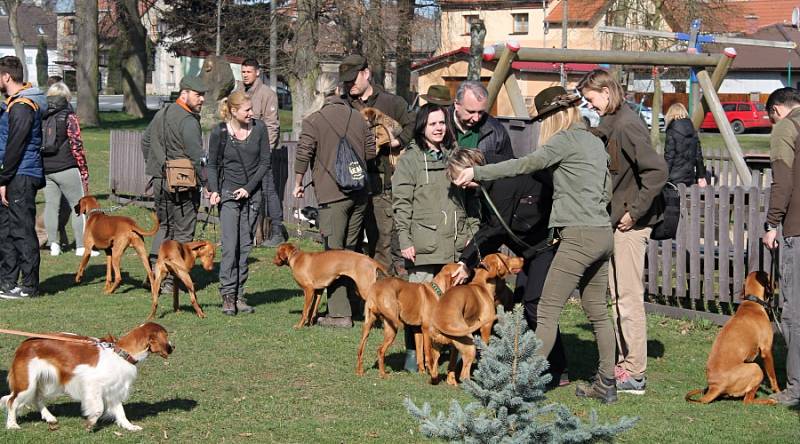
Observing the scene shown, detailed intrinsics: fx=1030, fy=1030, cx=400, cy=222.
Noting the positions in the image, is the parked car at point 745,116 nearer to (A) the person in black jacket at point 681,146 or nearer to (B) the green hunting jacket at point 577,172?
(A) the person in black jacket at point 681,146

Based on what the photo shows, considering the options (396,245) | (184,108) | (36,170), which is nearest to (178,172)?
(184,108)

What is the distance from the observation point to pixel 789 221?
22.8 ft

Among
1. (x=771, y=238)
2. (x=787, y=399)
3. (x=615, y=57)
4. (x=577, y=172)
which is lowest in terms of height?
(x=787, y=399)

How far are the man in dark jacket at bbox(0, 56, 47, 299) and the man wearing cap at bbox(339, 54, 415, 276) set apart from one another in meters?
3.17

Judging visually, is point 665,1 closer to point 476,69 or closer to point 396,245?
point 476,69

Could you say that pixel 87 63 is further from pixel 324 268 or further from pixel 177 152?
pixel 324 268

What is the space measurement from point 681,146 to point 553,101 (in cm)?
773

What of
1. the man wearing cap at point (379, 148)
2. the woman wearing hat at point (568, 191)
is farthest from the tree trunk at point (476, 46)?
the woman wearing hat at point (568, 191)

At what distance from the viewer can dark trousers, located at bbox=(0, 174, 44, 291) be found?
10281mm

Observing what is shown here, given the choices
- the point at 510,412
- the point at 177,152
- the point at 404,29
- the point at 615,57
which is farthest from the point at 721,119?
the point at 404,29

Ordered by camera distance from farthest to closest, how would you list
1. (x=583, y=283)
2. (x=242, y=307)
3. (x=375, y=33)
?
1. (x=375, y=33)
2. (x=242, y=307)
3. (x=583, y=283)

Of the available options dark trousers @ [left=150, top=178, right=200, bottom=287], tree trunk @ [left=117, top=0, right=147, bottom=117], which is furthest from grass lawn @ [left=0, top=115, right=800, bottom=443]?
tree trunk @ [left=117, top=0, right=147, bottom=117]

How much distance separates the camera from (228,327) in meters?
9.30

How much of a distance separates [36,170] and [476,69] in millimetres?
8192
